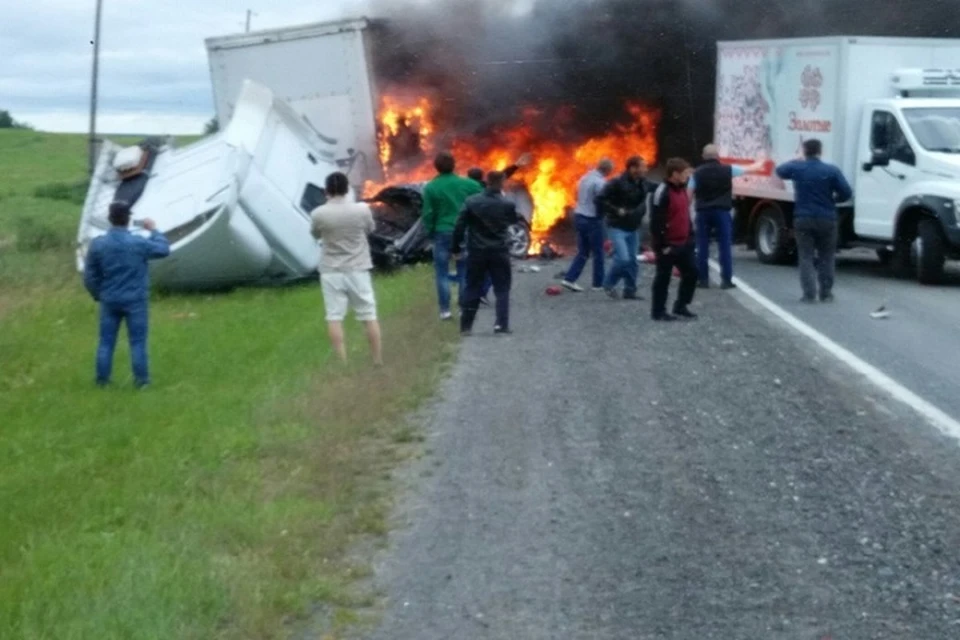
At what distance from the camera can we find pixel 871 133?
20125 mm

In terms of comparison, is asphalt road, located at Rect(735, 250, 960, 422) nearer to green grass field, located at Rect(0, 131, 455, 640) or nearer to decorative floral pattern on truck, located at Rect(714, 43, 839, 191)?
decorative floral pattern on truck, located at Rect(714, 43, 839, 191)

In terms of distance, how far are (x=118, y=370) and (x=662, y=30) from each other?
17350 millimetres

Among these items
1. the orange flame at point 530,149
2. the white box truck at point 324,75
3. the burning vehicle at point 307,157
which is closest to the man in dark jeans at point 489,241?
the burning vehicle at point 307,157

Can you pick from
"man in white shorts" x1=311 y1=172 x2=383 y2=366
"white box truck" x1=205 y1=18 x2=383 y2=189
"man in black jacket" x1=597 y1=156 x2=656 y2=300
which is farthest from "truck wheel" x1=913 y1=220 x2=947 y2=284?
"white box truck" x1=205 y1=18 x2=383 y2=189

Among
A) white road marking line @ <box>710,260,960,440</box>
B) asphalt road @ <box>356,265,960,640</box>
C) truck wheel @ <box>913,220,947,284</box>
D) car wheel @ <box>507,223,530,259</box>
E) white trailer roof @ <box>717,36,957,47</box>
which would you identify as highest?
white trailer roof @ <box>717,36,957,47</box>

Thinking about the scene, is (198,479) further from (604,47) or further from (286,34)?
(604,47)

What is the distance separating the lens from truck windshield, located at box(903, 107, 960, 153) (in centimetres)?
1948

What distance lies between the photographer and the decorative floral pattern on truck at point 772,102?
20.6 metres

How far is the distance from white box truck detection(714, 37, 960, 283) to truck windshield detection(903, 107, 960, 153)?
0.01 meters

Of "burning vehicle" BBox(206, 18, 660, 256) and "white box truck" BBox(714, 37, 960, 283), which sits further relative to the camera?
"burning vehicle" BBox(206, 18, 660, 256)

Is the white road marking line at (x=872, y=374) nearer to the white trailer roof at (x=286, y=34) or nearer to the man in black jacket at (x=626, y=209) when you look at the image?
the man in black jacket at (x=626, y=209)

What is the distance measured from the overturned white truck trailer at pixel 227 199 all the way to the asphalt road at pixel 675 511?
8626mm

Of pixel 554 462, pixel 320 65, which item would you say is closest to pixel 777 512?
pixel 554 462

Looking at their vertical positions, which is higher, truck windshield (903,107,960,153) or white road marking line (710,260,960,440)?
truck windshield (903,107,960,153)
